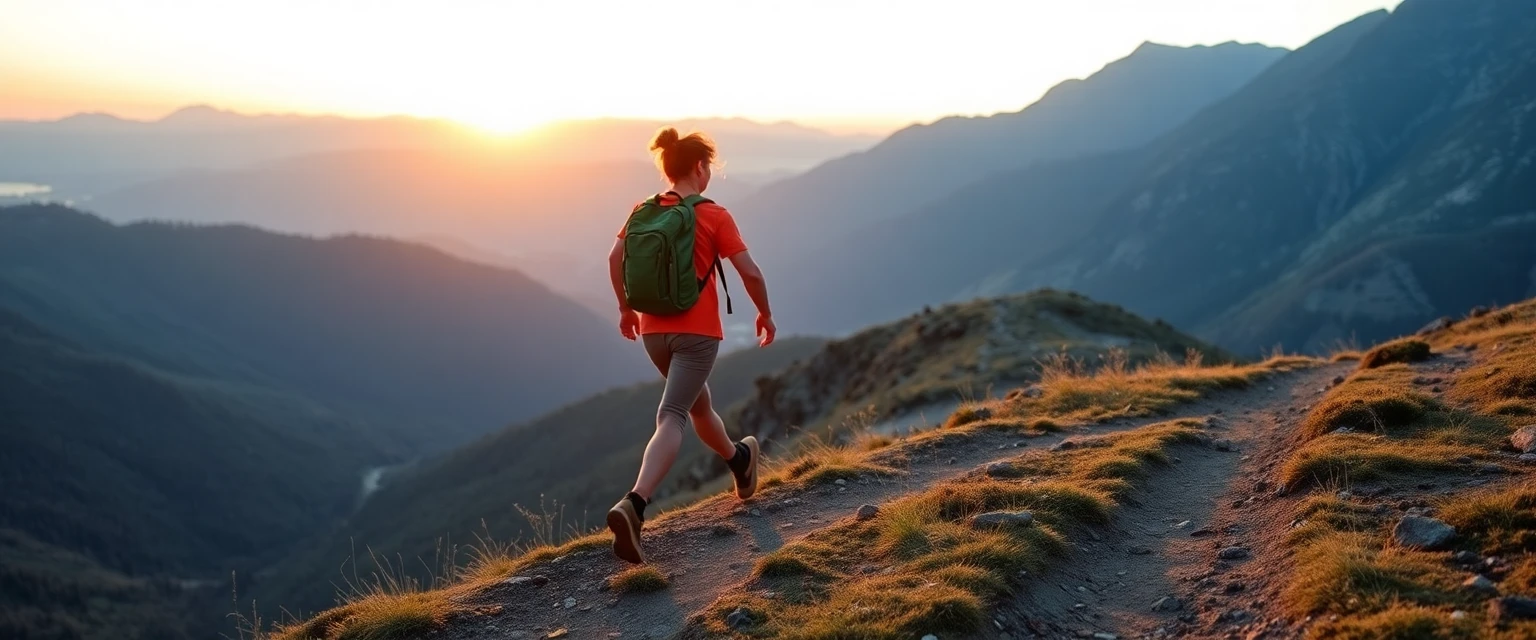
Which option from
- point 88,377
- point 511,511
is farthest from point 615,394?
point 88,377

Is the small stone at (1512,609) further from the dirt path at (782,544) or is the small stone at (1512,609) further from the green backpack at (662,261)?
the green backpack at (662,261)

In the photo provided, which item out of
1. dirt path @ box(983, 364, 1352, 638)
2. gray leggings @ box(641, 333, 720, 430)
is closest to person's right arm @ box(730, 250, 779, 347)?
gray leggings @ box(641, 333, 720, 430)

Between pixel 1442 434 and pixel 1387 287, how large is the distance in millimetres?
197751

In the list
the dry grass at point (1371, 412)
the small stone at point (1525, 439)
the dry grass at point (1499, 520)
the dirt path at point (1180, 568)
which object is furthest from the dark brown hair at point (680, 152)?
the small stone at point (1525, 439)

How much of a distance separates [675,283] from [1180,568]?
4.07 m

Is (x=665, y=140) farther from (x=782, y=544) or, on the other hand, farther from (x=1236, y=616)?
(x=1236, y=616)

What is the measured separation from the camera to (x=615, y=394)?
147000mm

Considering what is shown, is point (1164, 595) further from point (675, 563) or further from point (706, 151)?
point (706, 151)

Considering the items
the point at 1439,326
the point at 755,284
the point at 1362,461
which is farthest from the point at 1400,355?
the point at 755,284

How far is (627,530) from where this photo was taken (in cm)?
679

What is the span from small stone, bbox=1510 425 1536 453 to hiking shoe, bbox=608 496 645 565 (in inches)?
280

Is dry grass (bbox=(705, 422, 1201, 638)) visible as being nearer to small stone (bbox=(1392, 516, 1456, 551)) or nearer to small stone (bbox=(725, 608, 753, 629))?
small stone (bbox=(725, 608, 753, 629))

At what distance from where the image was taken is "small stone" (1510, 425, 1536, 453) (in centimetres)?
730

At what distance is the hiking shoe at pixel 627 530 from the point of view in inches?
265
